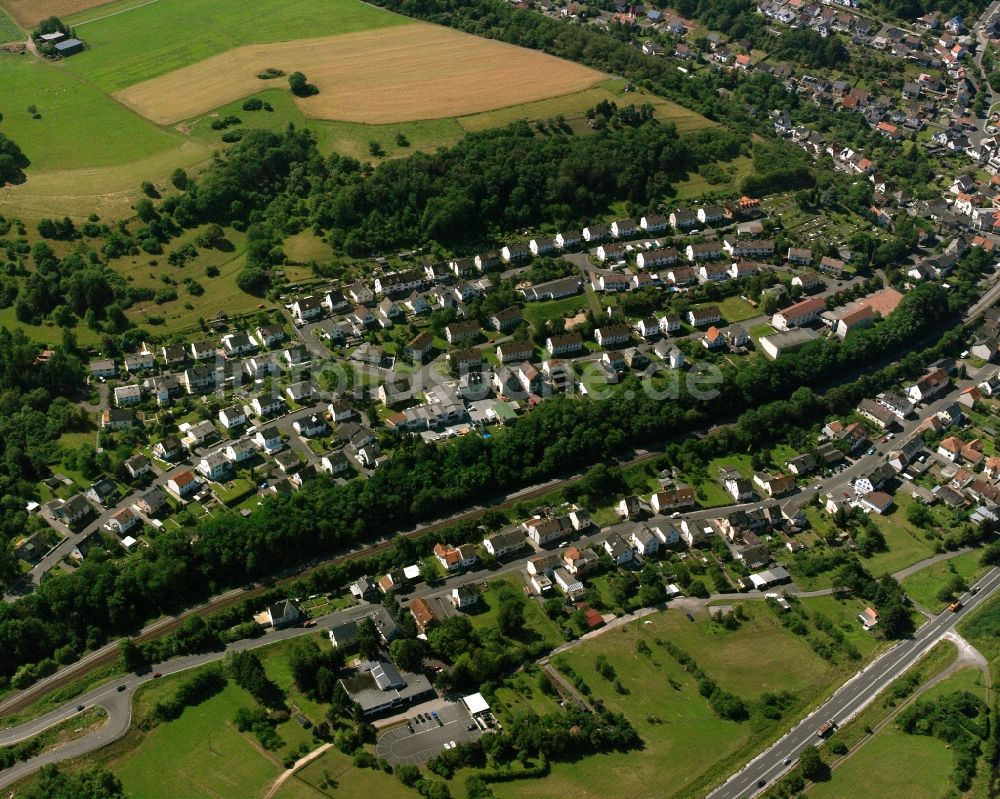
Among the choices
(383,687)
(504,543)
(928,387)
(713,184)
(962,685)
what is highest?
(713,184)

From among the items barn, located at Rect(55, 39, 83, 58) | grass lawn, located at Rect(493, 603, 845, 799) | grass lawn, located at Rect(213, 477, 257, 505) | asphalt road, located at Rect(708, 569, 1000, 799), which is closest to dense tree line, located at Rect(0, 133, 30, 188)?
barn, located at Rect(55, 39, 83, 58)

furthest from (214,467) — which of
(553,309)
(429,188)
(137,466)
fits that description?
(429,188)

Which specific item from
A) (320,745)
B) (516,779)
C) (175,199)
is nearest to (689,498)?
(516,779)

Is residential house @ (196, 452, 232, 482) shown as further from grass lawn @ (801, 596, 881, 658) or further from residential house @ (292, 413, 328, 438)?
grass lawn @ (801, 596, 881, 658)

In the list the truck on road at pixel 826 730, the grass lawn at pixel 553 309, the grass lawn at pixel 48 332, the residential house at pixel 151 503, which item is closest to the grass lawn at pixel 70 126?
the grass lawn at pixel 48 332

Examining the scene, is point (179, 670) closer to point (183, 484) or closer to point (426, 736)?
point (426, 736)

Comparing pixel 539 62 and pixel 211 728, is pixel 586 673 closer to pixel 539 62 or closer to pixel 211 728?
pixel 211 728

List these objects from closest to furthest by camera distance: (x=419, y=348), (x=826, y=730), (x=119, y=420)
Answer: (x=826, y=730) < (x=119, y=420) < (x=419, y=348)

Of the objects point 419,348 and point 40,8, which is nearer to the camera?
point 419,348

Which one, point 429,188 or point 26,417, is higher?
point 429,188
